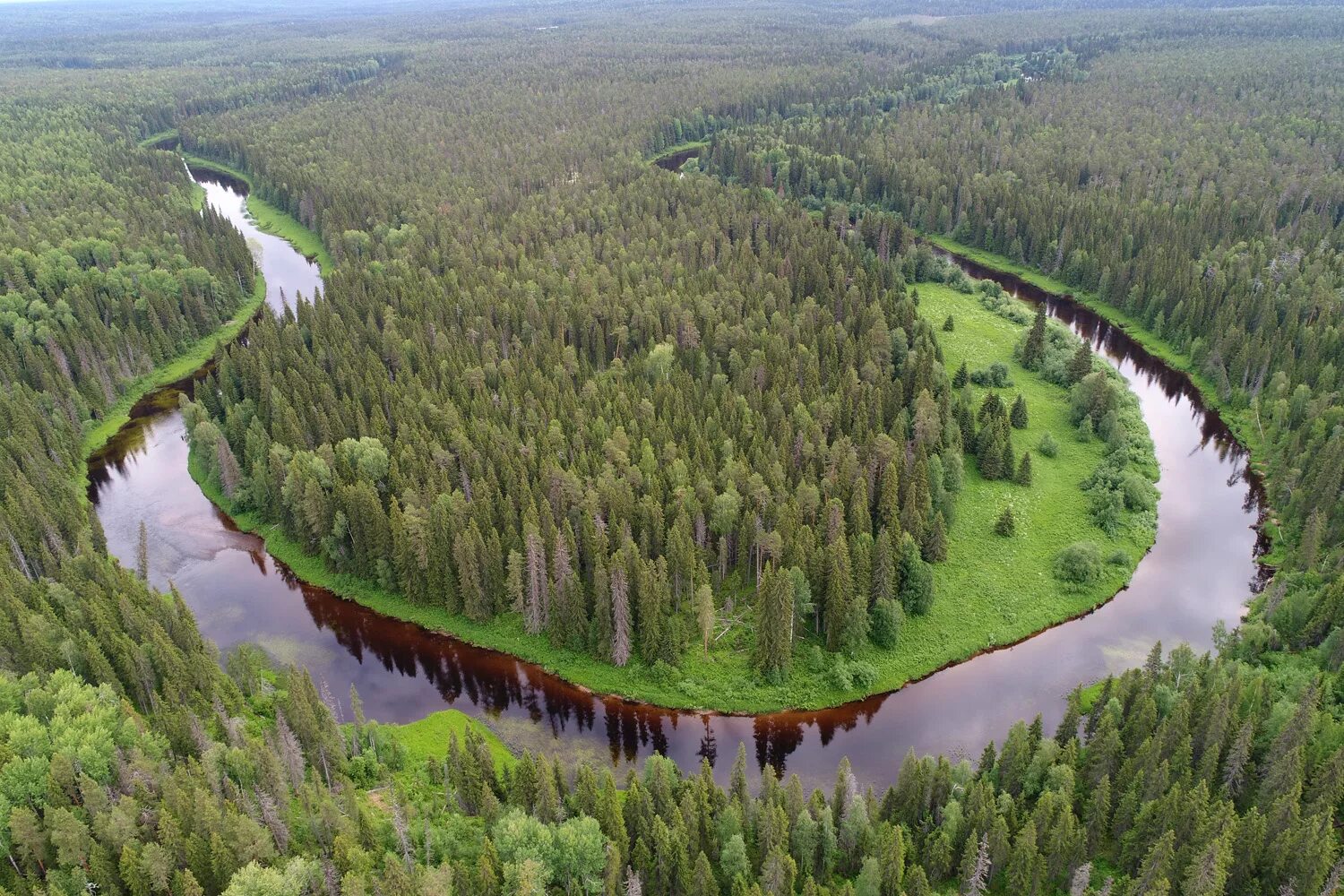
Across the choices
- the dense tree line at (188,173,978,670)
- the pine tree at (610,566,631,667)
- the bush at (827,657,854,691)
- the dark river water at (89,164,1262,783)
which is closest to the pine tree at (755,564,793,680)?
the dense tree line at (188,173,978,670)

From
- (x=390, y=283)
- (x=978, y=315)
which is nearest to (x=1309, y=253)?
(x=978, y=315)

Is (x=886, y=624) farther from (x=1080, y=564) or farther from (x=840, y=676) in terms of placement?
(x=1080, y=564)

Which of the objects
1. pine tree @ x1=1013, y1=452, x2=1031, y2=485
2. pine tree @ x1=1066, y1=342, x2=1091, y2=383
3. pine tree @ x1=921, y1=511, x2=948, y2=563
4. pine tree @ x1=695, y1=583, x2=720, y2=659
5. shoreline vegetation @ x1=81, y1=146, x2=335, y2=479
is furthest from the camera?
shoreline vegetation @ x1=81, y1=146, x2=335, y2=479

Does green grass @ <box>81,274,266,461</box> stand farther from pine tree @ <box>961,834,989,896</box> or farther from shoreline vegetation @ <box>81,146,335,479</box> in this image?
pine tree @ <box>961,834,989,896</box>

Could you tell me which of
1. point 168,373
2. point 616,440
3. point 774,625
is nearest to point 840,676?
point 774,625

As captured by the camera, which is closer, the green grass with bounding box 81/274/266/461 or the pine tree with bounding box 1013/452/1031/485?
the pine tree with bounding box 1013/452/1031/485

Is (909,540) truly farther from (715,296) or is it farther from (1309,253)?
(1309,253)

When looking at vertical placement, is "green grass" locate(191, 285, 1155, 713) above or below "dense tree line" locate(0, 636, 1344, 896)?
below

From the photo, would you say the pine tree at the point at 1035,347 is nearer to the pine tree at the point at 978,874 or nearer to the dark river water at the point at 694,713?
the dark river water at the point at 694,713
